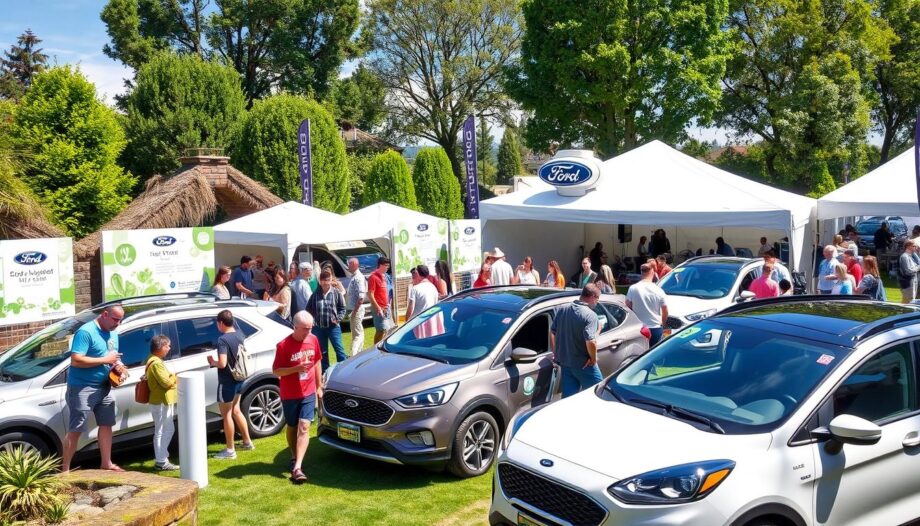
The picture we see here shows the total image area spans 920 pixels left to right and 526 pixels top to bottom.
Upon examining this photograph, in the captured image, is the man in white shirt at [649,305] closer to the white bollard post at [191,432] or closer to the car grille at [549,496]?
the white bollard post at [191,432]

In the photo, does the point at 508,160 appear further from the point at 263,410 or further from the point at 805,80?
the point at 263,410

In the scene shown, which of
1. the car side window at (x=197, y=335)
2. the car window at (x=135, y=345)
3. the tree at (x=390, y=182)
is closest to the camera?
the car window at (x=135, y=345)

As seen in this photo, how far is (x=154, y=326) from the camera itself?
804 cm

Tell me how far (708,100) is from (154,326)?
29683mm

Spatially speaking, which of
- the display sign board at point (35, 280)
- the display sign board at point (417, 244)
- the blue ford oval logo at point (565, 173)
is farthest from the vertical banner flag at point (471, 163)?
the display sign board at point (35, 280)

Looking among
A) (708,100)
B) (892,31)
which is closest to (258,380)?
(708,100)

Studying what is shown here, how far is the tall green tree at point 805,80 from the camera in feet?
110

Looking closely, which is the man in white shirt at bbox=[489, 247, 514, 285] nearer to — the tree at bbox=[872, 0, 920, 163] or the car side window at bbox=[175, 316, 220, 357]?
the car side window at bbox=[175, 316, 220, 357]

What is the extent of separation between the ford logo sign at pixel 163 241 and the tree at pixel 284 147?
56.1ft

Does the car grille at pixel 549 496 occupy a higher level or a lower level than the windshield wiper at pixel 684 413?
lower

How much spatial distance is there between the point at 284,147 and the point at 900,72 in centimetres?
3048

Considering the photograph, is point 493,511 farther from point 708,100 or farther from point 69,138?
point 708,100

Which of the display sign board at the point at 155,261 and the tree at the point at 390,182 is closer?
the display sign board at the point at 155,261

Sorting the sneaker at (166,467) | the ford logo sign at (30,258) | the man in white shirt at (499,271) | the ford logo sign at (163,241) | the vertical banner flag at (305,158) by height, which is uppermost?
the vertical banner flag at (305,158)
